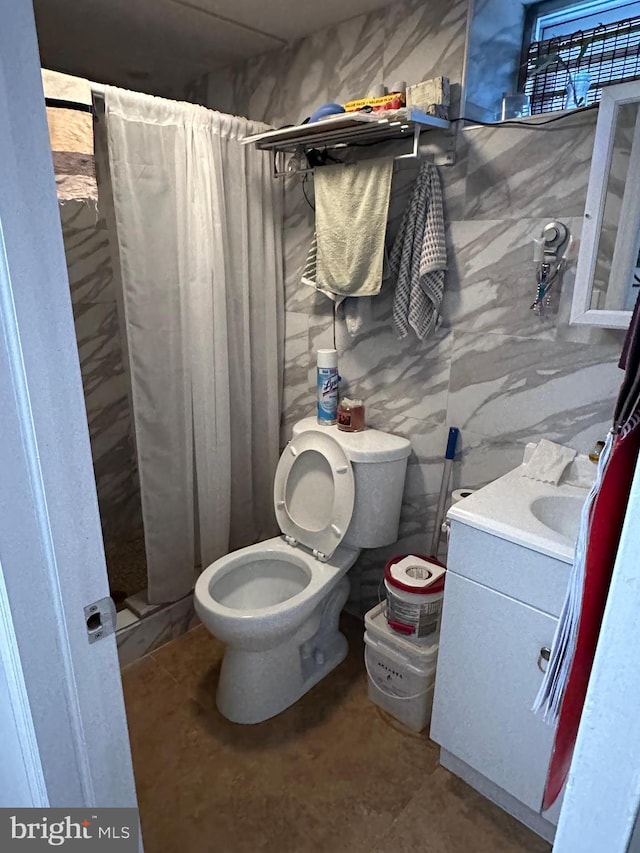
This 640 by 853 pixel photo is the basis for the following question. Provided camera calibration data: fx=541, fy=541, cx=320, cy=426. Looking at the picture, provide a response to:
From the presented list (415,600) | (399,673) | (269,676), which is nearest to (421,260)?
(415,600)

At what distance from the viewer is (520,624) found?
133 centimetres

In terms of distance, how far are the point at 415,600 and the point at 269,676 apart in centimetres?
56

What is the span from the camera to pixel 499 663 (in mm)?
1395

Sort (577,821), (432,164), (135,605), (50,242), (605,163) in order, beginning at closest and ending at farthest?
(577,821) → (50,242) → (605,163) → (432,164) → (135,605)

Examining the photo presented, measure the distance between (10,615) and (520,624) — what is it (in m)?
1.12

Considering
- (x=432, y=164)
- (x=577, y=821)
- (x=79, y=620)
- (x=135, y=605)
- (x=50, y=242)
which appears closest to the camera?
(x=577, y=821)

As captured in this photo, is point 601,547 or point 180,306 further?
point 180,306

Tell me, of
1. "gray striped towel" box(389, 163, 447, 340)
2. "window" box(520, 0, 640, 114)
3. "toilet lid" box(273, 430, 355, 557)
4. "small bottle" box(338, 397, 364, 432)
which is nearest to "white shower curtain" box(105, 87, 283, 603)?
"toilet lid" box(273, 430, 355, 557)

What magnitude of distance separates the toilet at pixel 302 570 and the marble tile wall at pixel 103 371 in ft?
3.67

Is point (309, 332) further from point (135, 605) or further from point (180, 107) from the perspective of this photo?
point (135, 605)

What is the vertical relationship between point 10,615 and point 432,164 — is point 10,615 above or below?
below

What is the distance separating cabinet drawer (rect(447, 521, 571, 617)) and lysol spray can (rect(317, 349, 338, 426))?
779 millimetres

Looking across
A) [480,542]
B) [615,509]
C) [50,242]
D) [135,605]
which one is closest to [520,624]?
[480,542]
